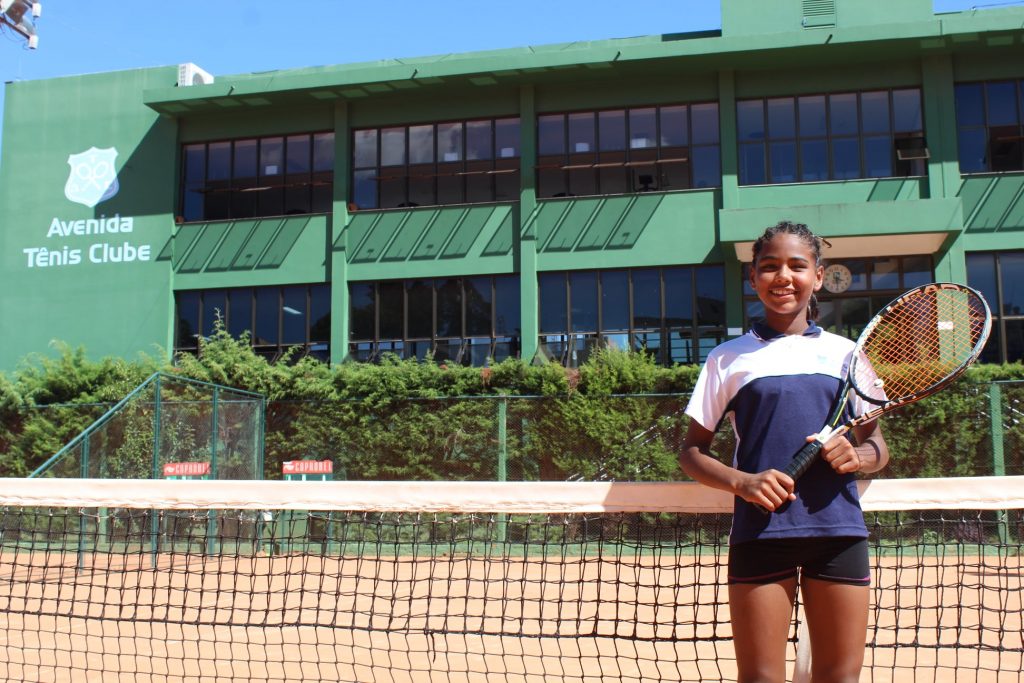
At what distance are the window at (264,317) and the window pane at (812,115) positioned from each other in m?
10.7

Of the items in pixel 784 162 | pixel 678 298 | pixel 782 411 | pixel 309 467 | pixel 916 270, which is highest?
pixel 784 162

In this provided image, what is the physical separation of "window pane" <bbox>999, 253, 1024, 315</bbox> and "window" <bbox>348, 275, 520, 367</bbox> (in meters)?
9.54

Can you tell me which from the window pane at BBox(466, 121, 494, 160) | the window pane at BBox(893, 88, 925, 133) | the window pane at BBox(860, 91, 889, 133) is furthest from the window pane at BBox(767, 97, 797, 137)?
the window pane at BBox(466, 121, 494, 160)

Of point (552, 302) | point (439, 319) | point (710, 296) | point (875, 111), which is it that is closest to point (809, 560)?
point (710, 296)

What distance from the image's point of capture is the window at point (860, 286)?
63.5 feet

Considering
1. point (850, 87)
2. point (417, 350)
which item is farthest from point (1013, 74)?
point (417, 350)

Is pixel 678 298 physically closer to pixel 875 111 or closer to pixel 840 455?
pixel 875 111

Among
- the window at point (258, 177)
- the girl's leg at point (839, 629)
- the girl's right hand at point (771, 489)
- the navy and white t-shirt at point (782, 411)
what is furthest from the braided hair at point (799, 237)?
the window at point (258, 177)

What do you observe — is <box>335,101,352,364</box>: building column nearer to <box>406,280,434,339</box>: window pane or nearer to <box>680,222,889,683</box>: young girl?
<box>406,280,434,339</box>: window pane

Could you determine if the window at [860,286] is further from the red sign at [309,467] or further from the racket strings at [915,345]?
the racket strings at [915,345]

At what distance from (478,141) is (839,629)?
19.3m

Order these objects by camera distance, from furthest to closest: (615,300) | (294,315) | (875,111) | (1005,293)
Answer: (294,315)
(615,300)
(875,111)
(1005,293)

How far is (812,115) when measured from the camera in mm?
19844

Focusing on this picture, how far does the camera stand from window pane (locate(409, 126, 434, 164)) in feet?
70.3
